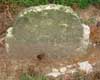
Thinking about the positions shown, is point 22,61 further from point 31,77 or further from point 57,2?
point 57,2

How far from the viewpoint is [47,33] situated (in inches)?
179

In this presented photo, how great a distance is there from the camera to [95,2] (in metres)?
5.61

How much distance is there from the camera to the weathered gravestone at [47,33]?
4.39 m

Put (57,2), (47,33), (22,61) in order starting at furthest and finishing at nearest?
(57,2) → (22,61) → (47,33)

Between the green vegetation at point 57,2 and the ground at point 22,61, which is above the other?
the green vegetation at point 57,2

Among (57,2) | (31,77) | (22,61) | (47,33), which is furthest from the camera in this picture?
(57,2)

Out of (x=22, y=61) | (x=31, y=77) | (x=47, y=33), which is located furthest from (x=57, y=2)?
(x=31, y=77)

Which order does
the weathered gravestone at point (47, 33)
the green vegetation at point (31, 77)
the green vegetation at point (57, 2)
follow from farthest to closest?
the green vegetation at point (57, 2), the weathered gravestone at point (47, 33), the green vegetation at point (31, 77)

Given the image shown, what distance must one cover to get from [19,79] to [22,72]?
0.11m

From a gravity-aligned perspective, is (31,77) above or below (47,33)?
below

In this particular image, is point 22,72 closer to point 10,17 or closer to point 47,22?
point 47,22

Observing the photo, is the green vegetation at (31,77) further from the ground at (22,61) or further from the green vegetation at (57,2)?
the green vegetation at (57,2)

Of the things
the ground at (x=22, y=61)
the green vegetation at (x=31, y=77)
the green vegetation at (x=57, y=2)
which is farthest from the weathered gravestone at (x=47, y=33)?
the green vegetation at (x=57, y=2)

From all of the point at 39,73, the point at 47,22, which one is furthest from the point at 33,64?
the point at 47,22
